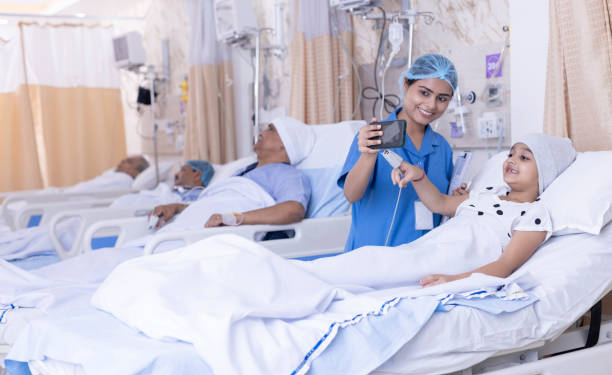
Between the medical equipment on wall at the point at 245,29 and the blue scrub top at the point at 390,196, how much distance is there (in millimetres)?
2070

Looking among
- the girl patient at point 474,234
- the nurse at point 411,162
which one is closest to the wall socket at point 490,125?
the nurse at point 411,162

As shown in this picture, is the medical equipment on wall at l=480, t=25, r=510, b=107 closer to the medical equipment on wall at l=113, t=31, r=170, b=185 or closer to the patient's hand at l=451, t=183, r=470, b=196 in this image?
the patient's hand at l=451, t=183, r=470, b=196

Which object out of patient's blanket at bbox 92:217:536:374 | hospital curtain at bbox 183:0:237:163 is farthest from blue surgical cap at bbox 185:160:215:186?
patient's blanket at bbox 92:217:536:374

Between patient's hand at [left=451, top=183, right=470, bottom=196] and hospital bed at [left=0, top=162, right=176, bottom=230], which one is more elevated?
patient's hand at [left=451, top=183, right=470, bottom=196]

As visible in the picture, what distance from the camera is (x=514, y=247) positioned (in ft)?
5.75

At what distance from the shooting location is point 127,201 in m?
3.77

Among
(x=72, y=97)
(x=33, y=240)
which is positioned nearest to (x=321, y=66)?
(x=33, y=240)

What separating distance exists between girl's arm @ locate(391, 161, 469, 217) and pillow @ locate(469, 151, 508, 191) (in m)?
0.10

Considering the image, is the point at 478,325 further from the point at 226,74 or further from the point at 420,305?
the point at 226,74

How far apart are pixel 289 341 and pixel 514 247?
83cm

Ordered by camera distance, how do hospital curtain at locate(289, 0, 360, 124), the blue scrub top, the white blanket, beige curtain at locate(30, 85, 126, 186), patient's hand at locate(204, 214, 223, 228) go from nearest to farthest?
the blue scrub top, patient's hand at locate(204, 214, 223, 228), the white blanket, hospital curtain at locate(289, 0, 360, 124), beige curtain at locate(30, 85, 126, 186)

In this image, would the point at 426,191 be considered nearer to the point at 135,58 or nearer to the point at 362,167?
the point at 362,167

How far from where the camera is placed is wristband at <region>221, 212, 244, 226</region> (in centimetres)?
254

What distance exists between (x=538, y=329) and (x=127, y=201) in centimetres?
286
